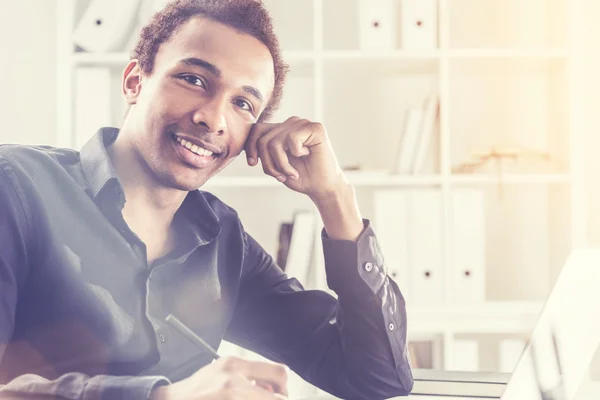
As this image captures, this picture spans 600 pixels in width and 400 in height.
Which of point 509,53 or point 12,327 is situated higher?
point 509,53

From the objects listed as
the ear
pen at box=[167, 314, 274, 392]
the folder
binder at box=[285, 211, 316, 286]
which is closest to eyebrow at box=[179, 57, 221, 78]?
the ear

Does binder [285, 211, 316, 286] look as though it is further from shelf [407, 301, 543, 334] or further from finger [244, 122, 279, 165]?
finger [244, 122, 279, 165]

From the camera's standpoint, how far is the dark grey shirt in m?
0.81

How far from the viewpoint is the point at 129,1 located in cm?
130

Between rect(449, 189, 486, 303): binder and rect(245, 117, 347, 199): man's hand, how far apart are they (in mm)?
795

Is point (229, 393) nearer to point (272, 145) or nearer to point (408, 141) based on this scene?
point (272, 145)

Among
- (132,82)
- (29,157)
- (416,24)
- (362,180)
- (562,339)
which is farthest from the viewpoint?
(416,24)

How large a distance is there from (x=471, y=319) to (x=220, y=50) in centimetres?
104

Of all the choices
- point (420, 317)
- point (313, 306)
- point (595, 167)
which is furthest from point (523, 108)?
point (313, 306)

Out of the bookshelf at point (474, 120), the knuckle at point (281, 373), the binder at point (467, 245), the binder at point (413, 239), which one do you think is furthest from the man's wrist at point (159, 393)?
the binder at point (467, 245)

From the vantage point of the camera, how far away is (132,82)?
3.51ft

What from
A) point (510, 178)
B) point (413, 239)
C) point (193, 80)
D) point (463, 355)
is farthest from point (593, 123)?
point (193, 80)

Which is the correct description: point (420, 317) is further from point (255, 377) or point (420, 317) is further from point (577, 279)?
point (255, 377)

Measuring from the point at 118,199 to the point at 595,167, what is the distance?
1.34 m
